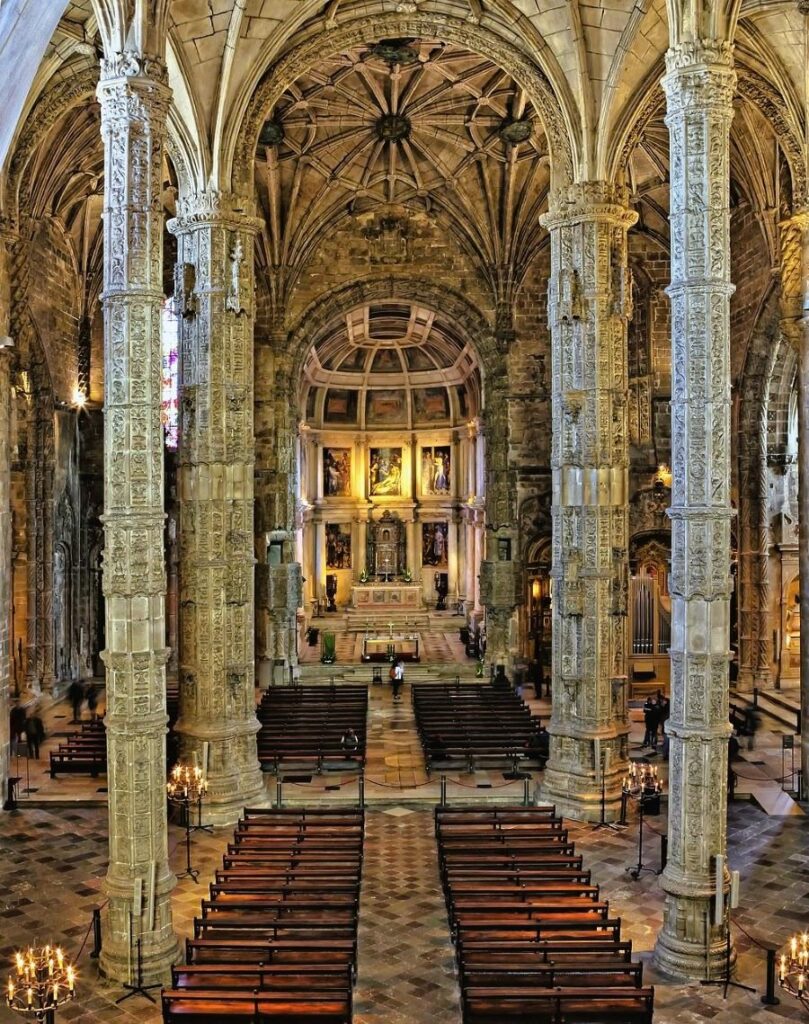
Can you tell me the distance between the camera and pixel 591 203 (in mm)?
18844

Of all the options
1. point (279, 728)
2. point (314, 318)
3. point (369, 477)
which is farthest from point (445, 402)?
point (279, 728)

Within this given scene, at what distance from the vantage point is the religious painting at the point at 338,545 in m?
48.2

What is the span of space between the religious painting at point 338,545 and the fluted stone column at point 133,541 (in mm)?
35932

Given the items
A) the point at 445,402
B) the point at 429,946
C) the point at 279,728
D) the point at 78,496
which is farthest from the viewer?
the point at 445,402

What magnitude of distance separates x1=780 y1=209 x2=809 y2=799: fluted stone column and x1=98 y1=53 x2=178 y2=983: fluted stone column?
1351 centimetres

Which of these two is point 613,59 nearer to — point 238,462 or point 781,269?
point 781,269

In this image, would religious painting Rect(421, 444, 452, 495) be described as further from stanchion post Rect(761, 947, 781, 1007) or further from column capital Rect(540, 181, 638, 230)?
stanchion post Rect(761, 947, 781, 1007)

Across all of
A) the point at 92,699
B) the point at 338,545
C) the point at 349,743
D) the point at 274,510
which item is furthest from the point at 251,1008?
the point at 338,545

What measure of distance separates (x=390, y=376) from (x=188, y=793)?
32623mm

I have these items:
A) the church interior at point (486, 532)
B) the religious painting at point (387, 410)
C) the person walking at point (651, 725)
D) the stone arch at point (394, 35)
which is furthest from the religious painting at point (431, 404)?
the stone arch at point (394, 35)

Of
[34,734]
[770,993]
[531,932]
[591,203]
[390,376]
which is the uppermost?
[390,376]

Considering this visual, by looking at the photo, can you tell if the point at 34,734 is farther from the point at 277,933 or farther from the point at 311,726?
the point at 277,933

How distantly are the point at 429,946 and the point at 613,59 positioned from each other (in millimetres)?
16244

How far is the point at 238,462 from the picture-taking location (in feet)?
62.3
